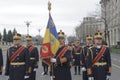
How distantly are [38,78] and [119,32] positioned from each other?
240 feet

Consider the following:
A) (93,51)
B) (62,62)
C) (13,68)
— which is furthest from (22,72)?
(93,51)

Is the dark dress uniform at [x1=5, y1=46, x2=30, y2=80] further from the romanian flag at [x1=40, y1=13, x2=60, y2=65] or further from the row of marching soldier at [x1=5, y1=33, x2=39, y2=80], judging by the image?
the romanian flag at [x1=40, y1=13, x2=60, y2=65]

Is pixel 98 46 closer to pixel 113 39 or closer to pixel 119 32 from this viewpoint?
pixel 119 32

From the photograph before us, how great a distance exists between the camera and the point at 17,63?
422 inches

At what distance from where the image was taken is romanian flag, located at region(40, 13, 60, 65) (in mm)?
10727

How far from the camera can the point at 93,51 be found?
34.2ft

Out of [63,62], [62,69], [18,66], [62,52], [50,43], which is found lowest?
[62,69]

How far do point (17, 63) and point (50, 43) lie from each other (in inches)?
44.2

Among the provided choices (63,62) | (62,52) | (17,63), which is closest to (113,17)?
(62,52)

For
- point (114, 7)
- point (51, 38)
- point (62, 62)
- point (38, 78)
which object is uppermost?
point (114, 7)

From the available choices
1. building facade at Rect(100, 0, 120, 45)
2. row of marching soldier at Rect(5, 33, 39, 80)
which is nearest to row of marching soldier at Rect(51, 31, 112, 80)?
row of marching soldier at Rect(5, 33, 39, 80)

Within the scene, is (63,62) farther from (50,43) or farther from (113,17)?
(113,17)

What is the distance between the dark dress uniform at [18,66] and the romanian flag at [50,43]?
1.72ft

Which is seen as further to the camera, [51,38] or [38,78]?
[38,78]
